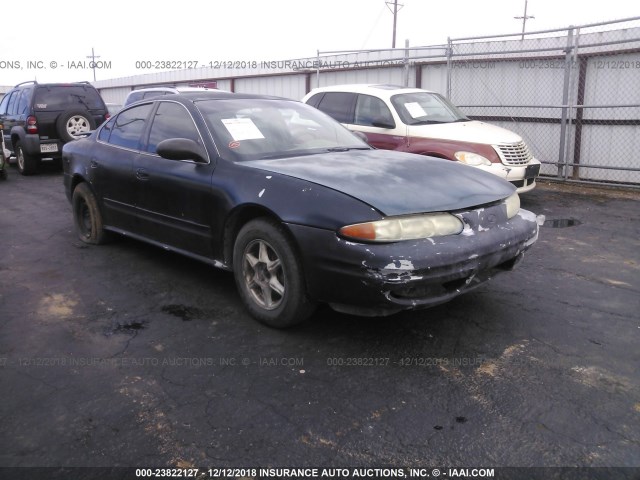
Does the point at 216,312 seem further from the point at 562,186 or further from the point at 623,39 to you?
the point at 623,39

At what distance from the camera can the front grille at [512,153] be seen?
296 inches

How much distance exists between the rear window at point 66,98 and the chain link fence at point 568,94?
25.0 feet

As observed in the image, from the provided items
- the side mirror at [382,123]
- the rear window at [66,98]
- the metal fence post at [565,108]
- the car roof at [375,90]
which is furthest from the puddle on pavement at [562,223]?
the rear window at [66,98]

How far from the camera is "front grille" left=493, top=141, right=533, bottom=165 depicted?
7.52m

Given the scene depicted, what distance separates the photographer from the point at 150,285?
4812 millimetres

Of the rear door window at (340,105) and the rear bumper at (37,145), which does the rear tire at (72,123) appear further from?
the rear door window at (340,105)

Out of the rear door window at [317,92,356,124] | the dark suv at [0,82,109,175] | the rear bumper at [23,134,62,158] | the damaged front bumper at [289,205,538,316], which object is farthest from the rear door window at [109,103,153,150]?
the rear bumper at [23,134,62,158]

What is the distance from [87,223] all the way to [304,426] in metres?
4.30

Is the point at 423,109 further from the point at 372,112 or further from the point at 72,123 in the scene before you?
the point at 72,123

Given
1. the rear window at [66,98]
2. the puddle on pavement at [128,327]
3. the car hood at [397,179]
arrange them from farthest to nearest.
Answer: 1. the rear window at [66,98]
2. the puddle on pavement at [128,327]
3. the car hood at [397,179]

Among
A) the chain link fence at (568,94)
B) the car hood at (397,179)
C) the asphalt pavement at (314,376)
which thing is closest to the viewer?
the asphalt pavement at (314,376)

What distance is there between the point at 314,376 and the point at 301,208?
1000 mm

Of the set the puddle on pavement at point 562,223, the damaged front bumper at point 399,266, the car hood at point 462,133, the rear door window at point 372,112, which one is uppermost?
the rear door window at point 372,112

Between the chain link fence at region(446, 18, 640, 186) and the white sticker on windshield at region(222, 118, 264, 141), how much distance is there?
6632 millimetres
